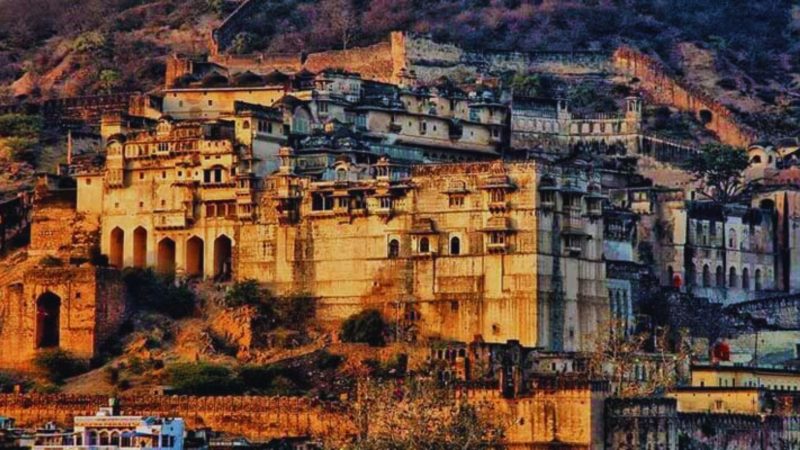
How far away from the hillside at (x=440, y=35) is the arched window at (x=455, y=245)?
33678 mm

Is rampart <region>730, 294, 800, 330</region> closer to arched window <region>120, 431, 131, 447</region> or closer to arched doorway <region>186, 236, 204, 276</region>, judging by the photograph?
arched doorway <region>186, 236, 204, 276</region>

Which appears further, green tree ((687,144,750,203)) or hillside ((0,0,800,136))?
hillside ((0,0,800,136))

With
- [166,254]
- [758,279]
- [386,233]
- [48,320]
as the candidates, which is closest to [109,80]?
[166,254]

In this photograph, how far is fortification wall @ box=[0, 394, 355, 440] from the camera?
9575 cm

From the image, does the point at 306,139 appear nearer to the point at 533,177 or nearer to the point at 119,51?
the point at 533,177

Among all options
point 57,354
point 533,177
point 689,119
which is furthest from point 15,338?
point 689,119

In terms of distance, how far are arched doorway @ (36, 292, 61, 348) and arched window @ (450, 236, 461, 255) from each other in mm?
13059

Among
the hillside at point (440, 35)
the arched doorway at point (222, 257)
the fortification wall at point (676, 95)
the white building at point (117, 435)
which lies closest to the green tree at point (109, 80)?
the hillside at point (440, 35)

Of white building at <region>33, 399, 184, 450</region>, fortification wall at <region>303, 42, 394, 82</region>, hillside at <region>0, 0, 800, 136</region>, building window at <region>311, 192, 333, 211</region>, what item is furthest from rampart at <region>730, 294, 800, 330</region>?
white building at <region>33, 399, 184, 450</region>

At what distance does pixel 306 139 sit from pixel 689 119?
84.2 feet

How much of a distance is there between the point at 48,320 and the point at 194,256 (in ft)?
18.1

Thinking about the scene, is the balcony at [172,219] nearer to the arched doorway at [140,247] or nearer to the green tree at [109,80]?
the arched doorway at [140,247]

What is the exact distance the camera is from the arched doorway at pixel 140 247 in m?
110

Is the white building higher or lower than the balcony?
lower
